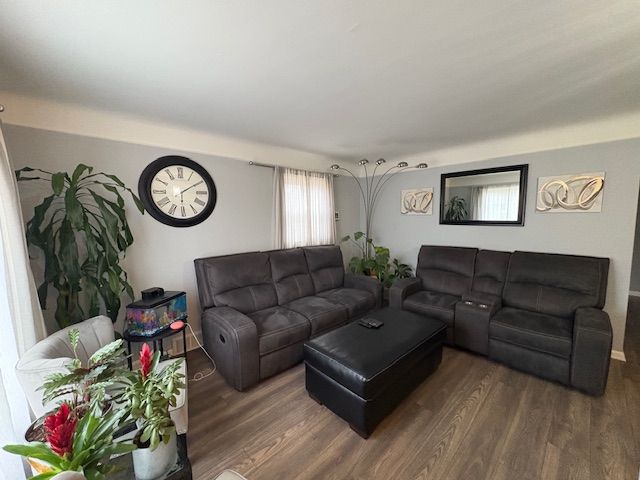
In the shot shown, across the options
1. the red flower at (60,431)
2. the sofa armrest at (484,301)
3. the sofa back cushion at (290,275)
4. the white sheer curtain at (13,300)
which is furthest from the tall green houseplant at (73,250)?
the sofa armrest at (484,301)

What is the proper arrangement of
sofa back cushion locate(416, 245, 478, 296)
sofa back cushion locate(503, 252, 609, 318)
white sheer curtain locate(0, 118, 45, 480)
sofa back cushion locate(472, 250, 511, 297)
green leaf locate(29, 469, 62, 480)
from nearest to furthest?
green leaf locate(29, 469, 62, 480) → white sheer curtain locate(0, 118, 45, 480) → sofa back cushion locate(503, 252, 609, 318) → sofa back cushion locate(472, 250, 511, 297) → sofa back cushion locate(416, 245, 478, 296)

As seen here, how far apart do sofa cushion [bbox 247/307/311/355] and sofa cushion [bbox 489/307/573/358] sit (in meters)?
1.82

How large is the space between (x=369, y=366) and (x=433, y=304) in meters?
1.47

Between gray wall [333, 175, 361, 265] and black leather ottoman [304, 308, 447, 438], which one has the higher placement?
gray wall [333, 175, 361, 265]

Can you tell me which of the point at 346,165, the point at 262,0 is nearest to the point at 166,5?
the point at 262,0

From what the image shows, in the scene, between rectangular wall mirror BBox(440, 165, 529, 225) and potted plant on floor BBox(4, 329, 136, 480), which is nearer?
potted plant on floor BBox(4, 329, 136, 480)

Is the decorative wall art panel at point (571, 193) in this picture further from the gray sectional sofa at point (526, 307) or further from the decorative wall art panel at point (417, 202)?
the decorative wall art panel at point (417, 202)

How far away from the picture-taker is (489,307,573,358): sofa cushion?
2018 millimetres

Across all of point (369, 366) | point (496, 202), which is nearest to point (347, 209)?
point (496, 202)

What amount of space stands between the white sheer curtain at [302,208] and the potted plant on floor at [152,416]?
242 cm

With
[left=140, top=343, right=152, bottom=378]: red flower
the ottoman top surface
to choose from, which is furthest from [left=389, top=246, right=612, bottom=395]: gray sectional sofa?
[left=140, top=343, right=152, bottom=378]: red flower

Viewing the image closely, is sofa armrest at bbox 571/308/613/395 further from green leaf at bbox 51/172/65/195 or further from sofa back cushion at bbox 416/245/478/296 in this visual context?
green leaf at bbox 51/172/65/195

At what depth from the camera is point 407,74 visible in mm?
1569

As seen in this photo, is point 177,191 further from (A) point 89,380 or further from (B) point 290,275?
(A) point 89,380
